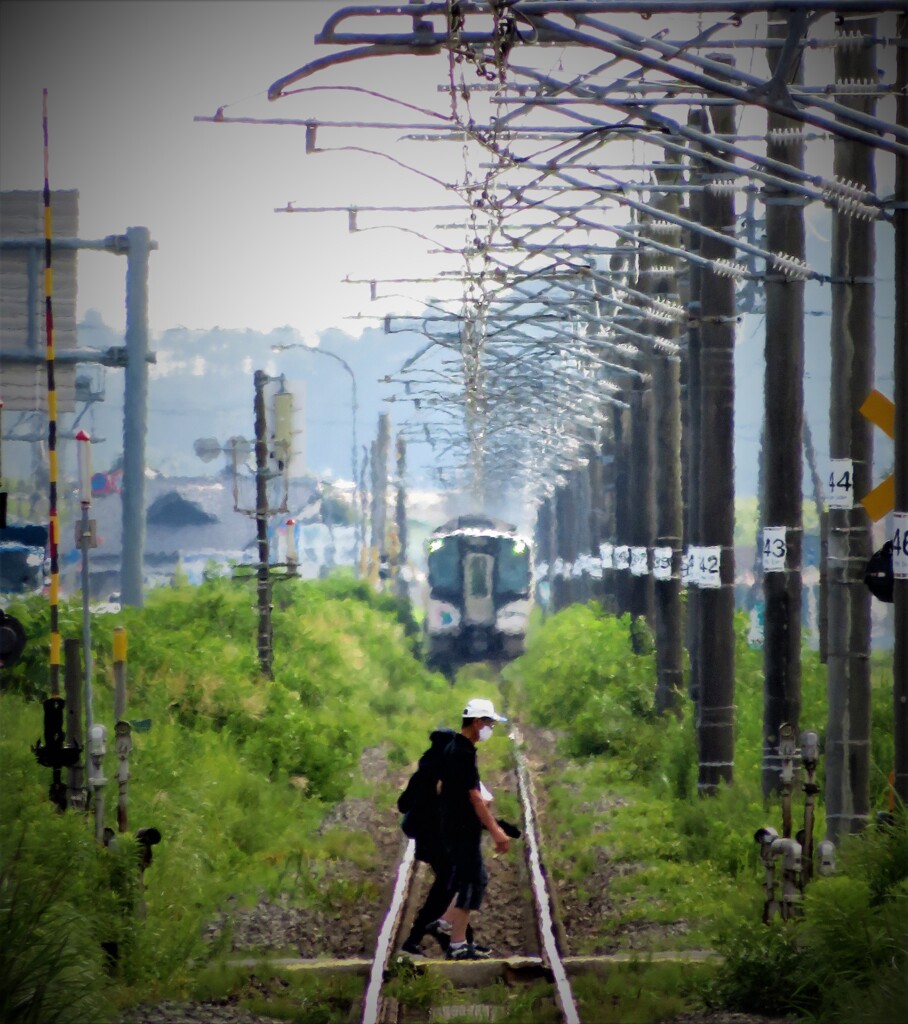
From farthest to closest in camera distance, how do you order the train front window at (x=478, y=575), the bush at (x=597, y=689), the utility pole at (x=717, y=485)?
1. the train front window at (x=478, y=575)
2. the bush at (x=597, y=689)
3. the utility pole at (x=717, y=485)

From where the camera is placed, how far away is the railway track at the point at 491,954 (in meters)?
10.3

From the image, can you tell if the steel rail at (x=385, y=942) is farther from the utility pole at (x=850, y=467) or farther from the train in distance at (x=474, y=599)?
the train in distance at (x=474, y=599)

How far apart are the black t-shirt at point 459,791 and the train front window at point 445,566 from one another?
1145 inches

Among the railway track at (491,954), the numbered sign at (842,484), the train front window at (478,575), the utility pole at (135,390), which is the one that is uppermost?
the utility pole at (135,390)

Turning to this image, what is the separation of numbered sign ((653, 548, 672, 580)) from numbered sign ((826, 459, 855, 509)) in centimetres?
953

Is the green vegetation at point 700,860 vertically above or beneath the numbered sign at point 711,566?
beneath

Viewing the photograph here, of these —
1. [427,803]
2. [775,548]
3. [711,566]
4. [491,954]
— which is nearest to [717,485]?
[711,566]

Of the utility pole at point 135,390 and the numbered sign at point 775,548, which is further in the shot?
the utility pole at point 135,390

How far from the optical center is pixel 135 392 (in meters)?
23.5

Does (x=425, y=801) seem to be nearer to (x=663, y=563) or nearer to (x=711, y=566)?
(x=711, y=566)

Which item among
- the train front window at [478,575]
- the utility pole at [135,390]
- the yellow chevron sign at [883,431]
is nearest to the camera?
the yellow chevron sign at [883,431]

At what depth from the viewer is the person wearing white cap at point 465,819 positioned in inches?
445

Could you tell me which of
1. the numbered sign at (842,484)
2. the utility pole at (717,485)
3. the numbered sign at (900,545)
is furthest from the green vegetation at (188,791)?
the numbered sign at (900,545)

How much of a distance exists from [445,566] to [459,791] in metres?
29.5
